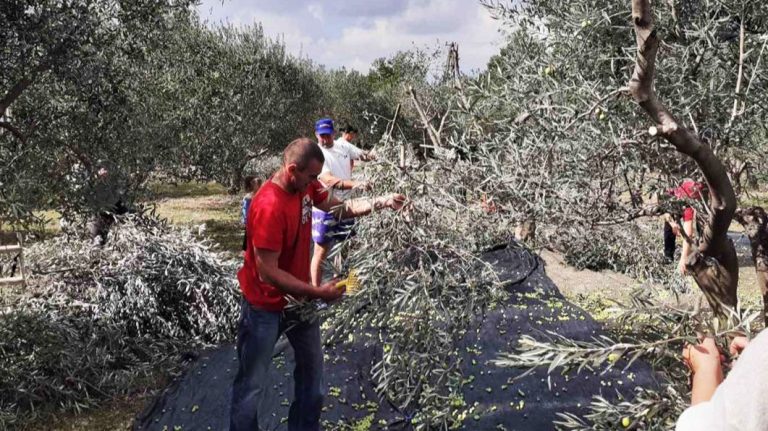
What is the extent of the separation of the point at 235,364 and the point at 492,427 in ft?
9.24

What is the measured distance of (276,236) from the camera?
3963 millimetres

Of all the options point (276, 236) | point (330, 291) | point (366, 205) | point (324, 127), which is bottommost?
point (330, 291)

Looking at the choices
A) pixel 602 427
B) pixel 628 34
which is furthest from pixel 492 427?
pixel 628 34

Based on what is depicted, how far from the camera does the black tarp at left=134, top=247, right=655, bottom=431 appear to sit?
5.12 m

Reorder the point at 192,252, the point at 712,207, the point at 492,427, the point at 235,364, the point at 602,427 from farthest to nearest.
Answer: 1. the point at 192,252
2. the point at 235,364
3. the point at 492,427
4. the point at 712,207
5. the point at 602,427

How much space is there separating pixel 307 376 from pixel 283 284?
86 cm

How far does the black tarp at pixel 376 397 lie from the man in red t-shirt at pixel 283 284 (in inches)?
36.9

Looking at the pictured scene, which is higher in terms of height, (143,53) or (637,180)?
(143,53)

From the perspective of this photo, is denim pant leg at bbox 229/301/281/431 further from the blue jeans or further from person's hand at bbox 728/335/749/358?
person's hand at bbox 728/335/749/358

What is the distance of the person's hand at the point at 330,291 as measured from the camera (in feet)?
12.6

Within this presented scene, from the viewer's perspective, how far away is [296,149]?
4016 mm

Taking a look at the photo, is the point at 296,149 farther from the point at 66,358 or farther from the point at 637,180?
the point at 66,358

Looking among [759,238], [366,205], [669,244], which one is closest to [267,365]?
[366,205]

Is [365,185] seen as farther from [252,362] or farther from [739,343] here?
[739,343]
